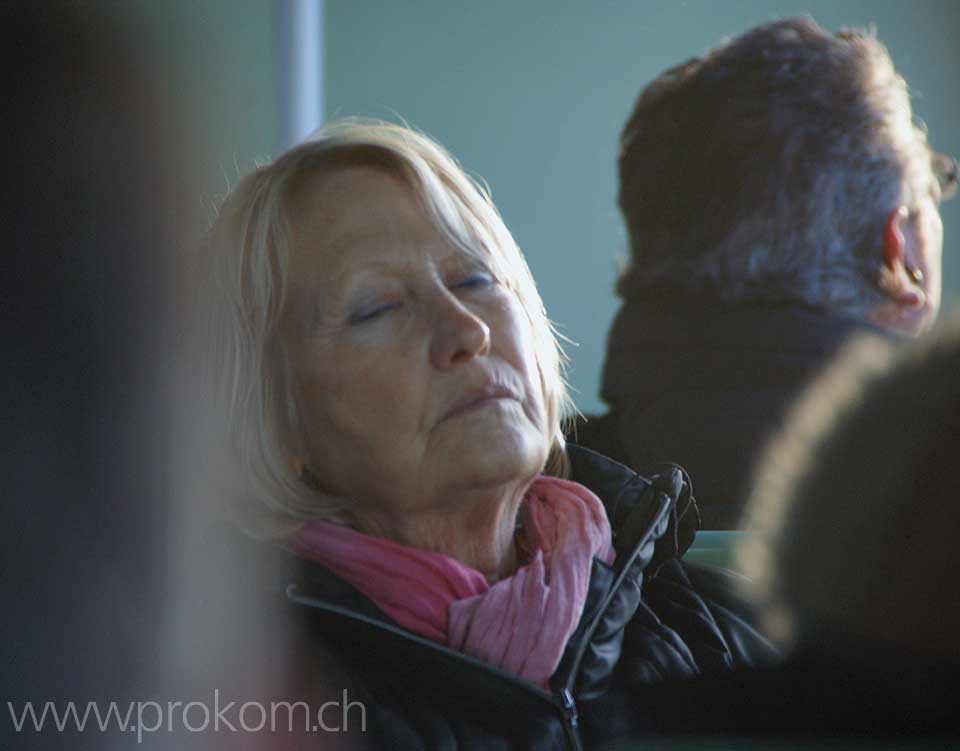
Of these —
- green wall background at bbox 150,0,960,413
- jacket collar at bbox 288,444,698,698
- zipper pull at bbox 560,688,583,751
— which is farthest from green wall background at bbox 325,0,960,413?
zipper pull at bbox 560,688,583,751

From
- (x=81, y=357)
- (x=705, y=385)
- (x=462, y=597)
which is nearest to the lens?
(x=81, y=357)

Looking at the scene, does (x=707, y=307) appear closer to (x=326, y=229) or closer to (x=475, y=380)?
(x=475, y=380)

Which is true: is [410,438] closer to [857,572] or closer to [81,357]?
[81,357]

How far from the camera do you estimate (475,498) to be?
58.9 inches

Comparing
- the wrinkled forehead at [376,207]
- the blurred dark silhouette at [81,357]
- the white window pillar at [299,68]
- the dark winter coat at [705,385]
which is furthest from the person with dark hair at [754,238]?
the blurred dark silhouette at [81,357]

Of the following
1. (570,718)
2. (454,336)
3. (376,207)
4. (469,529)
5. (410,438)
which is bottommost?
(570,718)

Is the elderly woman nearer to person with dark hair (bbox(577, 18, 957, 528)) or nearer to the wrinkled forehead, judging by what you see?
the wrinkled forehead

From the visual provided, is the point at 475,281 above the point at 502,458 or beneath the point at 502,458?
above

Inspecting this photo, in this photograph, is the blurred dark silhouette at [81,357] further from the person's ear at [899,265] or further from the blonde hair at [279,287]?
the person's ear at [899,265]

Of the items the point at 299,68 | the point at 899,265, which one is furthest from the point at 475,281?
the point at 899,265

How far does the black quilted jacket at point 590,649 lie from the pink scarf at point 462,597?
2cm

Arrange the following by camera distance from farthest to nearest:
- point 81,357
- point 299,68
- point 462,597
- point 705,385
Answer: point 705,385 < point 462,597 < point 299,68 < point 81,357

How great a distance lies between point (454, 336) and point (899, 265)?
594 mm

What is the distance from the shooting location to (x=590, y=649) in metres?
1.49
